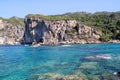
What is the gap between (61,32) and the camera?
182 m

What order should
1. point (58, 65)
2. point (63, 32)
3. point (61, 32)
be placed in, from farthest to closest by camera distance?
point (63, 32) → point (61, 32) → point (58, 65)

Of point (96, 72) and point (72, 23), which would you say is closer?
point (96, 72)

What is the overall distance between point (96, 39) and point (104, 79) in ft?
462

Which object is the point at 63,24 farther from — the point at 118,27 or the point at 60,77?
the point at 60,77

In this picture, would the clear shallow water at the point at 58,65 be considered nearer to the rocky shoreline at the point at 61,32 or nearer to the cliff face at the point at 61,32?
the rocky shoreline at the point at 61,32

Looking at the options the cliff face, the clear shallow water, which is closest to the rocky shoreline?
the cliff face

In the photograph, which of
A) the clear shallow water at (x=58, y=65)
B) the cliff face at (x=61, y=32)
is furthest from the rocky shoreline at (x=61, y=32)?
the clear shallow water at (x=58, y=65)

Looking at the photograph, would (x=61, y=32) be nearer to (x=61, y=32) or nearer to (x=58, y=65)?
(x=61, y=32)

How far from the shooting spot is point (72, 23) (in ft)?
622

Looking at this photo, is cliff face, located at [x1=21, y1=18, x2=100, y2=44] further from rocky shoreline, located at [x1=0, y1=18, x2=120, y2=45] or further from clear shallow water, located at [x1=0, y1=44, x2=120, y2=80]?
clear shallow water, located at [x1=0, y1=44, x2=120, y2=80]

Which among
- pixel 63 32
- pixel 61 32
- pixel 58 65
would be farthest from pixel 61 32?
pixel 58 65

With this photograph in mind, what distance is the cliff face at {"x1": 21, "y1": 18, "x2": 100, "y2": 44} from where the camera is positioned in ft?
579

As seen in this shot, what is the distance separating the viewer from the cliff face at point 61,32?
579 feet

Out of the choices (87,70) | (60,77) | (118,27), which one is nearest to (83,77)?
(60,77)
